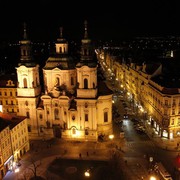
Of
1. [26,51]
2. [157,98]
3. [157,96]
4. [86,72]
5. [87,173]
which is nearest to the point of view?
[87,173]

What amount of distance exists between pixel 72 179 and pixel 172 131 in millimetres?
26641

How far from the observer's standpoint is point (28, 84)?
2721 inches

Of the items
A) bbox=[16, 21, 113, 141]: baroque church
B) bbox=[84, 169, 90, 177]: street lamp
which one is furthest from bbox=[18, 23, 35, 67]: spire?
bbox=[84, 169, 90, 177]: street lamp

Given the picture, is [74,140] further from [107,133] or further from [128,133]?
[128,133]

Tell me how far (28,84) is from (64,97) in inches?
371


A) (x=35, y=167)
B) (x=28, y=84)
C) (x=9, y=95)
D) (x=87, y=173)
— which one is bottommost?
(x=35, y=167)

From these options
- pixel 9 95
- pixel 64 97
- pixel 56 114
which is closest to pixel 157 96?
pixel 64 97

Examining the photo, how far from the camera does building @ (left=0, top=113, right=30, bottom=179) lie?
52562 millimetres

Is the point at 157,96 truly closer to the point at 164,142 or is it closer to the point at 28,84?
the point at 164,142

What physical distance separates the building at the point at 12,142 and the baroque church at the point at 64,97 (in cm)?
766

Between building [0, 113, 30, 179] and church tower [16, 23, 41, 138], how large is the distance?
7369 millimetres

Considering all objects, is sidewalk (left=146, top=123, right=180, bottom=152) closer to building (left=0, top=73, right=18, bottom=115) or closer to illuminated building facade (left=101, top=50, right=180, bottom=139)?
illuminated building facade (left=101, top=50, right=180, bottom=139)

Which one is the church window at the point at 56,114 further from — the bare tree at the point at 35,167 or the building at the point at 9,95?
the building at the point at 9,95

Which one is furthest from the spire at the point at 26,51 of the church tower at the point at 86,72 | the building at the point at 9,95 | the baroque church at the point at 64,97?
the building at the point at 9,95
